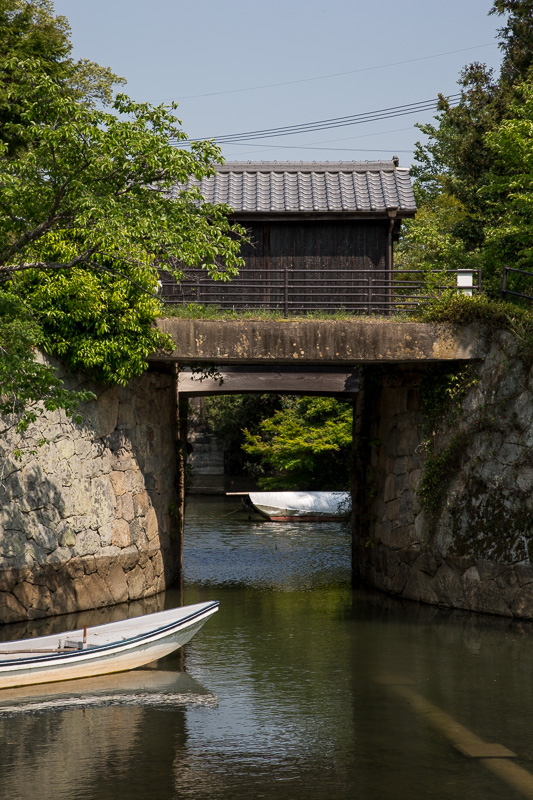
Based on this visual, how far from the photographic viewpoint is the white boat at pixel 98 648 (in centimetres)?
1115

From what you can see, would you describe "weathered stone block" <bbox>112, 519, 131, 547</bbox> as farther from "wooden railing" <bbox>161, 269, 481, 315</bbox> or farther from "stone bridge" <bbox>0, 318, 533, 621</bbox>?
"wooden railing" <bbox>161, 269, 481, 315</bbox>

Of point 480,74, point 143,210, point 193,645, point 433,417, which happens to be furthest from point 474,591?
point 480,74

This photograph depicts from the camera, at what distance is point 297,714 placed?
10.8 m

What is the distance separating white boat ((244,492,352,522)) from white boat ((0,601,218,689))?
1904 centimetres

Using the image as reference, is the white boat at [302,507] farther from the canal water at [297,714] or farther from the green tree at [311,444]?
the canal water at [297,714]

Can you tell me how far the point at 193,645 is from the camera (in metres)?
14.1

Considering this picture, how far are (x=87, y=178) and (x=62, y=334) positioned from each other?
3829 millimetres

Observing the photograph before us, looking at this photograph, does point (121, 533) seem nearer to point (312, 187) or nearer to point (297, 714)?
A: point (297, 714)

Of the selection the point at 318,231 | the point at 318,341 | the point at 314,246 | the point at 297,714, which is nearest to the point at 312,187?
the point at 318,231

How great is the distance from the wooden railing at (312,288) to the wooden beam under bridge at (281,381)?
1.60 m

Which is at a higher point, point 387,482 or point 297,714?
point 387,482

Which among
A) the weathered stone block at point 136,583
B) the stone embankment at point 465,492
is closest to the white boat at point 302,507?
the stone embankment at point 465,492

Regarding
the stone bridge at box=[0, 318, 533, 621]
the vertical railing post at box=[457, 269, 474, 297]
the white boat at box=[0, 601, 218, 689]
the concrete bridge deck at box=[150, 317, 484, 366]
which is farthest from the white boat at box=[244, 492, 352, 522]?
the white boat at box=[0, 601, 218, 689]

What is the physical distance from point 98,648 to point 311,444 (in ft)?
72.0
